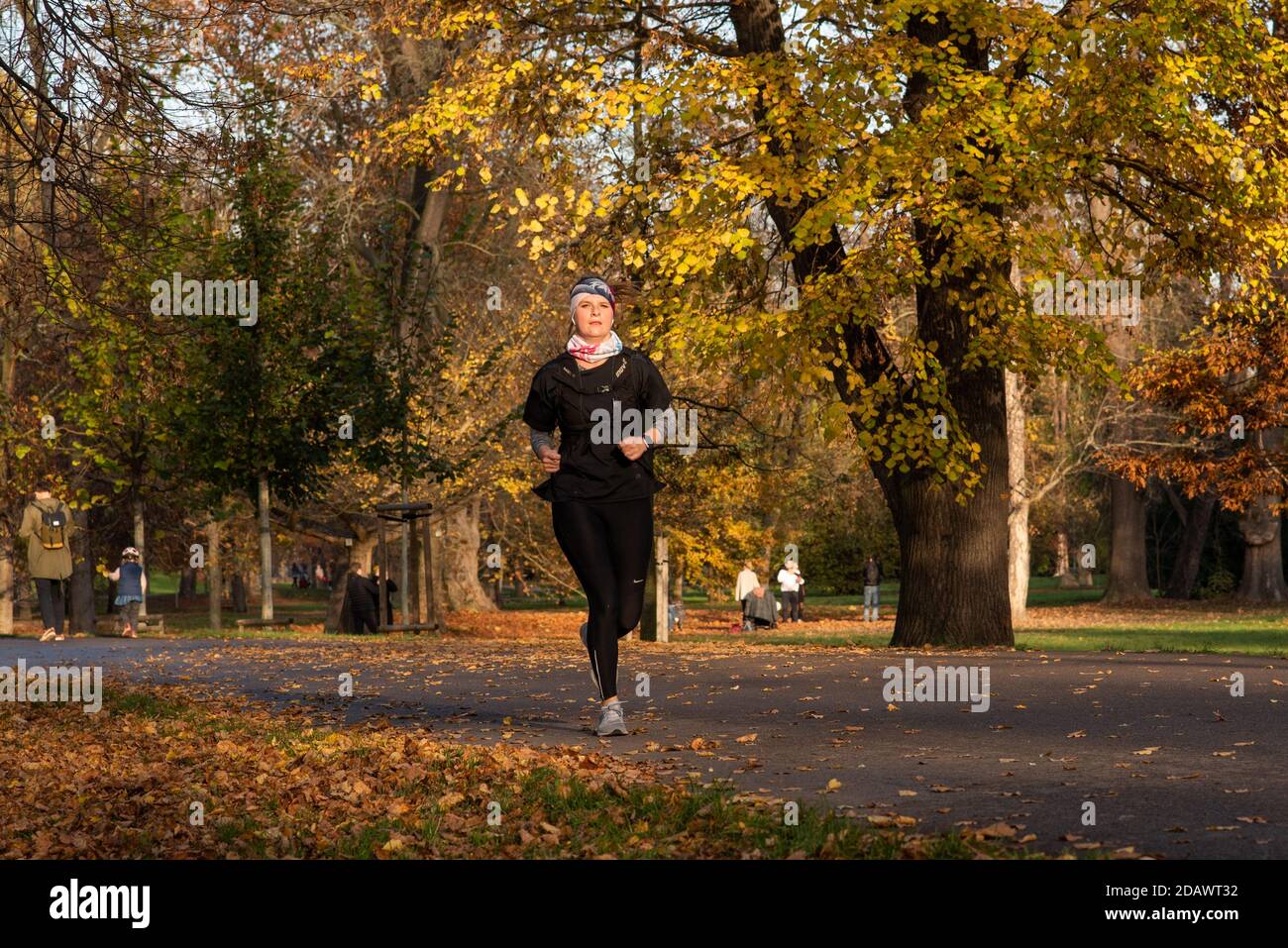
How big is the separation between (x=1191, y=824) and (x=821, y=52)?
36.4 feet

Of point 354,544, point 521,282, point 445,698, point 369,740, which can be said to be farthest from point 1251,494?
point 369,740

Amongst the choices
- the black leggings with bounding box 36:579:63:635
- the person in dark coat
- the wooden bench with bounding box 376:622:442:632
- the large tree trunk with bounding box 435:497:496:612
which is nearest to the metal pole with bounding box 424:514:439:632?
the wooden bench with bounding box 376:622:442:632

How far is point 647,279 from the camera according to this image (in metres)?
18.7

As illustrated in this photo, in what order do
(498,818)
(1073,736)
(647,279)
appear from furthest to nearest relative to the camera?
1. (647,279)
2. (1073,736)
3. (498,818)

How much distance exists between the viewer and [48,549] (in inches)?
773

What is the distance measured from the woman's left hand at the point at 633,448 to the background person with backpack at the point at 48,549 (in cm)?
1292

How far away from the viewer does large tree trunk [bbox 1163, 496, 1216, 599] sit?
153 ft

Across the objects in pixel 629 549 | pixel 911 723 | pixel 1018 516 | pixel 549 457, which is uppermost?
pixel 1018 516

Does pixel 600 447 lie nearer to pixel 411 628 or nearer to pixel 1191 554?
pixel 411 628

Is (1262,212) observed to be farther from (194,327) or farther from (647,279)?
(194,327)

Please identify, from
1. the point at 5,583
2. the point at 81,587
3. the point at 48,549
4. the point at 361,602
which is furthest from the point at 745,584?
the point at 48,549

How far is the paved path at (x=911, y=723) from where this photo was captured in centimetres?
631

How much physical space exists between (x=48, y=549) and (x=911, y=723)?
13.6 metres

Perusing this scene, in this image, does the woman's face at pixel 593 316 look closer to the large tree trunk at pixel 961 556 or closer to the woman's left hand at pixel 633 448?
the woman's left hand at pixel 633 448
